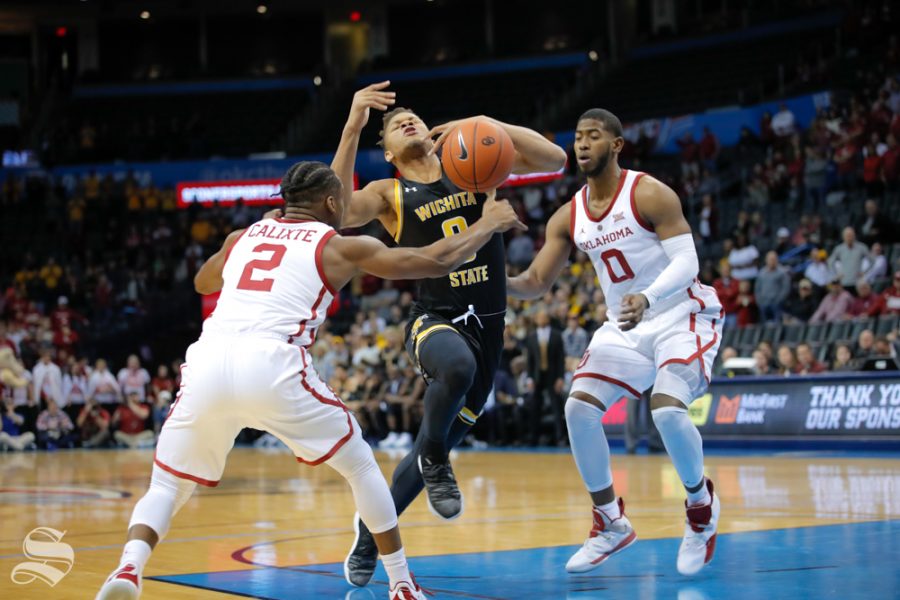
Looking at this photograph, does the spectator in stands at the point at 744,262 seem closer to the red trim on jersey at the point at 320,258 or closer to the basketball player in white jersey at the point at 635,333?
the basketball player in white jersey at the point at 635,333

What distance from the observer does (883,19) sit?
991 inches

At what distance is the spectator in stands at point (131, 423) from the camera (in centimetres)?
2234

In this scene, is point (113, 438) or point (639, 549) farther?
point (113, 438)

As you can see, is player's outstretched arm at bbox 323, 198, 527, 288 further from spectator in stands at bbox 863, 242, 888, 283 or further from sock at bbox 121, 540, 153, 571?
spectator in stands at bbox 863, 242, 888, 283

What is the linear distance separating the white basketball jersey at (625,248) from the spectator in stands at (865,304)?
10.4 metres

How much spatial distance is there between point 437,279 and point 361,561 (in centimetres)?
163

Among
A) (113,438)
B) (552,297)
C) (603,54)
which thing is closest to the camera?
(552,297)

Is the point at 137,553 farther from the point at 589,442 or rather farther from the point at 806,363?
the point at 806,363

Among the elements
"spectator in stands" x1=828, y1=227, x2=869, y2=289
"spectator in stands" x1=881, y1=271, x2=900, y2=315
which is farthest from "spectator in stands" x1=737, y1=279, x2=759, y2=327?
"spectator in stands" x1=881, y1=271, x2=900, y2=315

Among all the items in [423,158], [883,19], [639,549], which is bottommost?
[639,549]

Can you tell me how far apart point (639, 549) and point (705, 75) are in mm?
24856

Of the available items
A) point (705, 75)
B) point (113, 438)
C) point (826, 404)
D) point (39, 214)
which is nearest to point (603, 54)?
point (705, 75)

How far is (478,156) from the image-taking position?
6.40 meters

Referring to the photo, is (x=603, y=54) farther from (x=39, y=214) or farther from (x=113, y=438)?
(x=113, y=438)
